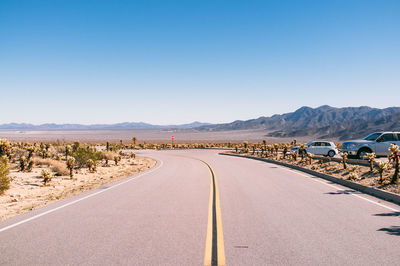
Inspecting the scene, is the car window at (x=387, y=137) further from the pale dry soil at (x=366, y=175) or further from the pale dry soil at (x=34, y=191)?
the pale dry soil at (x=34, y=191)

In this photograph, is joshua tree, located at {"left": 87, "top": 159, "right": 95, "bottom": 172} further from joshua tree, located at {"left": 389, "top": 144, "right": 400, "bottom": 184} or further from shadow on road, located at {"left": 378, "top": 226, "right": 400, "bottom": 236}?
shadow on road, located at {"left": 378, "top": 226, "right": 400, "bottom": 236}

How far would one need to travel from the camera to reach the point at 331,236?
5.75 metres

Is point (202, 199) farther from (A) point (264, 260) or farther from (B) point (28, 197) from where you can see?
(B) point (28, 197)

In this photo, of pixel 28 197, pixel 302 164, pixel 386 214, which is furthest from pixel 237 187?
pixel 302 164

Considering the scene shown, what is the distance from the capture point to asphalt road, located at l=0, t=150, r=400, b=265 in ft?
15.6

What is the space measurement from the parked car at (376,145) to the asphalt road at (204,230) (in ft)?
34.6

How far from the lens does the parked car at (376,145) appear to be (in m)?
18.9

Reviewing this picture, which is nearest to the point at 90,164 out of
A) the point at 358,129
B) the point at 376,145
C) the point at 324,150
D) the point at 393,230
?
the point at 393,230

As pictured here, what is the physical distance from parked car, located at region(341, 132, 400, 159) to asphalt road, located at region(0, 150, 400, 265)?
10.5 metres

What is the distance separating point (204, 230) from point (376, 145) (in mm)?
17138

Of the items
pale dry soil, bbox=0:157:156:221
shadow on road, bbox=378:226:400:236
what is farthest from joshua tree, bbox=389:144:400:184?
pale dry soil, bbox=0:157:156:221

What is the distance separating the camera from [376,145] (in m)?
19.1

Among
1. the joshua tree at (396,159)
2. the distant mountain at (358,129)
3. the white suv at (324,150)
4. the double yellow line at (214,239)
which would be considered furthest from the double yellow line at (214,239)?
the distant mountain at (358,129)

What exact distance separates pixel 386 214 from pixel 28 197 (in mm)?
11506
